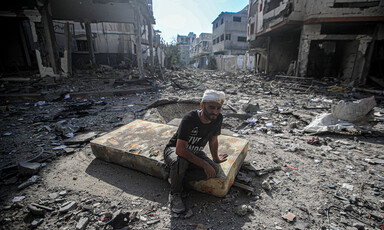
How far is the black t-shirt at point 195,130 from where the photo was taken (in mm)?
1759

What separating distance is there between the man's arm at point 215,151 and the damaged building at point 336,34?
10938 mm

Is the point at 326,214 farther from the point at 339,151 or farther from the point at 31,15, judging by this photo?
the point at 31,15

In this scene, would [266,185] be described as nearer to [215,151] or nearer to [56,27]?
[215,151]

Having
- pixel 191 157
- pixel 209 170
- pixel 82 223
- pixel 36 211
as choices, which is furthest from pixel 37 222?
pixel 209 170

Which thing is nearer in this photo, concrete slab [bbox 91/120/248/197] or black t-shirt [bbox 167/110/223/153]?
black t-shirt [bbox 167/110/223/153]

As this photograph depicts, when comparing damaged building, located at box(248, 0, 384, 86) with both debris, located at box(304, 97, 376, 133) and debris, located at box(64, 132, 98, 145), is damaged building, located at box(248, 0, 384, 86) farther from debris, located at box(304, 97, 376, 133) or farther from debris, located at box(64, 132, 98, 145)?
debris, located at box(64, 132, 98, 145)

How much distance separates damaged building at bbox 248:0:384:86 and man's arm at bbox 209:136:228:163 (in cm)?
1094

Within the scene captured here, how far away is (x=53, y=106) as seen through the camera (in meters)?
6.11

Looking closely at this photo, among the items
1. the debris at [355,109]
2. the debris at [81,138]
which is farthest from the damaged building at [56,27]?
the debris at [355,109]

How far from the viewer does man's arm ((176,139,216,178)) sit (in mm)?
1771

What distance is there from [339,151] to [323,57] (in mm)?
11912

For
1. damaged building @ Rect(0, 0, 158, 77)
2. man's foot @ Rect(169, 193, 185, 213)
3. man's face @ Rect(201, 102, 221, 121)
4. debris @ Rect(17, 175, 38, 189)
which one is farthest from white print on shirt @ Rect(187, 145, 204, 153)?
damaged building @ Rect(0, 0, 158, 77)

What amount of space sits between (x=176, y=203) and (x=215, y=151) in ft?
2.34

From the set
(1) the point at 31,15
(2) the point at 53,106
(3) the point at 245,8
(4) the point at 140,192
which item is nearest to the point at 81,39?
(1) the point at 31,15
